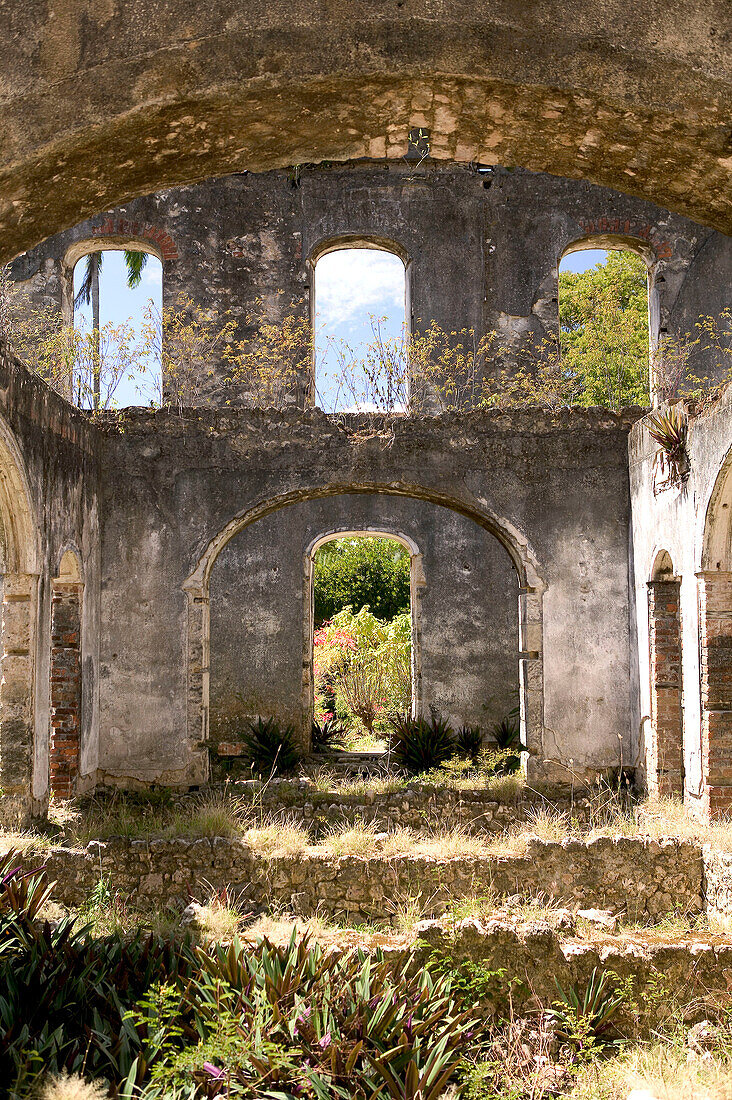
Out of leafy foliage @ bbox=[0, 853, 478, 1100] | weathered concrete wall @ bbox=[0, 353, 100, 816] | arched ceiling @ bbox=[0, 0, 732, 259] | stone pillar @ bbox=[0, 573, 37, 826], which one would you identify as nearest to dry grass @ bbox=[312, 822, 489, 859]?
leafy foliage @ bbox=[0, 853, 478, 1100]

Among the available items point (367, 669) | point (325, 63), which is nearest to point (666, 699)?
point (367, 669)

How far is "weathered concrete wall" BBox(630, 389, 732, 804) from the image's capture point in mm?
7656

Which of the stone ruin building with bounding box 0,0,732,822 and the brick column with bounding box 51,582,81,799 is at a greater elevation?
the stone ruin building with bounding box 0,0,732,822

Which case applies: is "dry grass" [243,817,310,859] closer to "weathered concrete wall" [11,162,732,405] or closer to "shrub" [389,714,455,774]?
"shrub" [389,714,455,774]

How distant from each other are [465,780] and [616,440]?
14.1ft

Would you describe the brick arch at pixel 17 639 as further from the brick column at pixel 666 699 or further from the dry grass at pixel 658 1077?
the brick column at pixel 666 699

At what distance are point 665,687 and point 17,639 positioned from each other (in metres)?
6.27

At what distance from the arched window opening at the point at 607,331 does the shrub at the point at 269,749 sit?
20.1ft

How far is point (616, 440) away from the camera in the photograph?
10.1 m

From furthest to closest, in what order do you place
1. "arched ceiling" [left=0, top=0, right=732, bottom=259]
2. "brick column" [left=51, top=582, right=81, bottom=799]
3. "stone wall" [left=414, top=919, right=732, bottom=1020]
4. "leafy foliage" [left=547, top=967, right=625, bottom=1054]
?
"brick column" [left=51, top=582, right=81, bottom=799] < "stone wall" [left=414, top=919, right=732, bottom=1020] < "leafy foliage" [left=547, top=967, right=625, bottom=1054] < "arched ceiling" [left=0, top=0, right=732, bottom=259]

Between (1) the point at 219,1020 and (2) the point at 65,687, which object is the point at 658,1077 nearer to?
(1) the point at 219,1020

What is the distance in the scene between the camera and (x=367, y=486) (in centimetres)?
1020

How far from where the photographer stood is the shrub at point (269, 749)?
11578 millimetres

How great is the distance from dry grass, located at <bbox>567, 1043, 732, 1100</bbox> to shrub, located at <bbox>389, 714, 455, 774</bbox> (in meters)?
6.54
